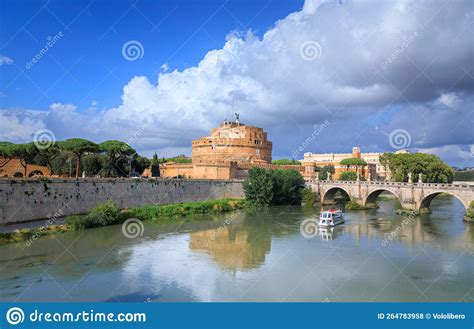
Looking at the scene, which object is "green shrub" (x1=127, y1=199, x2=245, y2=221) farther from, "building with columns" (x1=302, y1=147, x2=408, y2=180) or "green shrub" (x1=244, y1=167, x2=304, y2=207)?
"building with columns" (x1=302, y1=147, x2=408, y2=180)

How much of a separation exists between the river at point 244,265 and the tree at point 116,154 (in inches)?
399

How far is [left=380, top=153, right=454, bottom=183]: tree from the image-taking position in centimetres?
3628

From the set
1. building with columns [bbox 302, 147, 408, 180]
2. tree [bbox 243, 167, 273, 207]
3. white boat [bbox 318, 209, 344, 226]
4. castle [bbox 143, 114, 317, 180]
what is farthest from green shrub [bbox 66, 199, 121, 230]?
building with columns [bbox 302, 147, 408, 180]

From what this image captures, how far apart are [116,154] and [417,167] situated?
2522 centimetres

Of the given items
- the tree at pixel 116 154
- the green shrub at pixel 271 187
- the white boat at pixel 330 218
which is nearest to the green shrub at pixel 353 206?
the green shrub at pixel 271 187

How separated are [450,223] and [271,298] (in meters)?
16.2

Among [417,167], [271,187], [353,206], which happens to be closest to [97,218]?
[271,187]

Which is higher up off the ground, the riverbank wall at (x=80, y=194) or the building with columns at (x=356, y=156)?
the building with columns at (x=356, y=156)

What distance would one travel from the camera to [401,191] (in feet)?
88.4

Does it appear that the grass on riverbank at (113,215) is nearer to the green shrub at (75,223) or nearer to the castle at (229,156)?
the green shrub at (75,223)

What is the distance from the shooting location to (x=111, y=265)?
13.1 metres

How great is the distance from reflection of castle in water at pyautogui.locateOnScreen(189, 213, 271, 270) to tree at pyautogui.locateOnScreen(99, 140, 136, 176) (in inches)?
443

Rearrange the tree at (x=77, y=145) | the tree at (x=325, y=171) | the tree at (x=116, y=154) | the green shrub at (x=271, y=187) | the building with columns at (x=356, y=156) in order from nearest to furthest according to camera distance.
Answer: the tree at (x=77, y=145) → the tree at (x=116, y=154) → the green shrub at (x=271, y=187) → the tree at (x=325, y=171) → the building with columns at (x=356, y=156)

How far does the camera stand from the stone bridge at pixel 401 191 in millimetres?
23141
